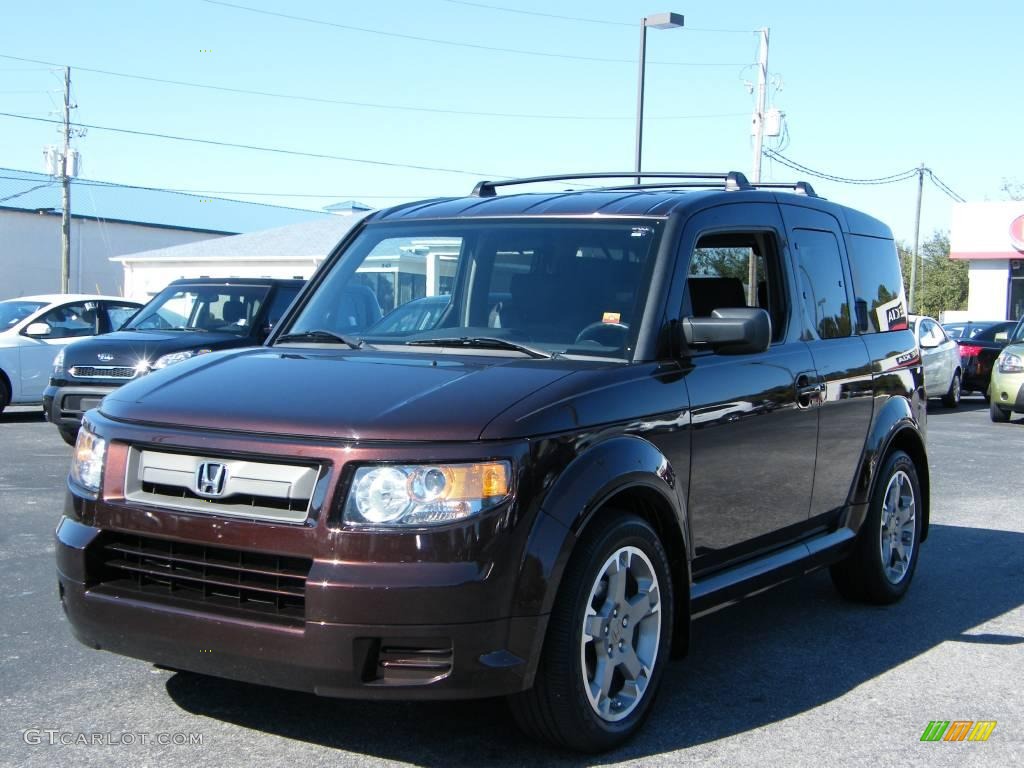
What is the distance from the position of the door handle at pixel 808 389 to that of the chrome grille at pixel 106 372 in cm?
802

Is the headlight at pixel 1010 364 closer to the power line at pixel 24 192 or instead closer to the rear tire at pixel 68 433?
the rear tire at pixel 68 433

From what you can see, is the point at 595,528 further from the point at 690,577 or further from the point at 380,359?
the point at 380,359

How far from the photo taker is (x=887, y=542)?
21.2 feet

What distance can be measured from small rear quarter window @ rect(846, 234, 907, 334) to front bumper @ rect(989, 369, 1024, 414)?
1116cm

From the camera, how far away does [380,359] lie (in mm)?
4516

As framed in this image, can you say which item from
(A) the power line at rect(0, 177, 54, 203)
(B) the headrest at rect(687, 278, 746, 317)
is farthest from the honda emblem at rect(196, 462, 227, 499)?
(A) the power line at rect(0, 177, 54, 203)

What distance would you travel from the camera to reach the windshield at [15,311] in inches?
649

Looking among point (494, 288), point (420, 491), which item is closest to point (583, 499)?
point (420, 491)

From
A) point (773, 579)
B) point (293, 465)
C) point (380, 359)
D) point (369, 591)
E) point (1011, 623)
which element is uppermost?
point (380, 359)

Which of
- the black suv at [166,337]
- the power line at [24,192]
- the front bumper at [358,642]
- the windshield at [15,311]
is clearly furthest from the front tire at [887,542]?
the power line at [24,192]

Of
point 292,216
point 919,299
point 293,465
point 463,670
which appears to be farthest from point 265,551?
point 919,299

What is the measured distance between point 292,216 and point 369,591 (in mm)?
64394

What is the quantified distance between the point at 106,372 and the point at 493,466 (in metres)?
9.15

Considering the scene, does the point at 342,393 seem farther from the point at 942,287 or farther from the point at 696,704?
the point at 942,287
